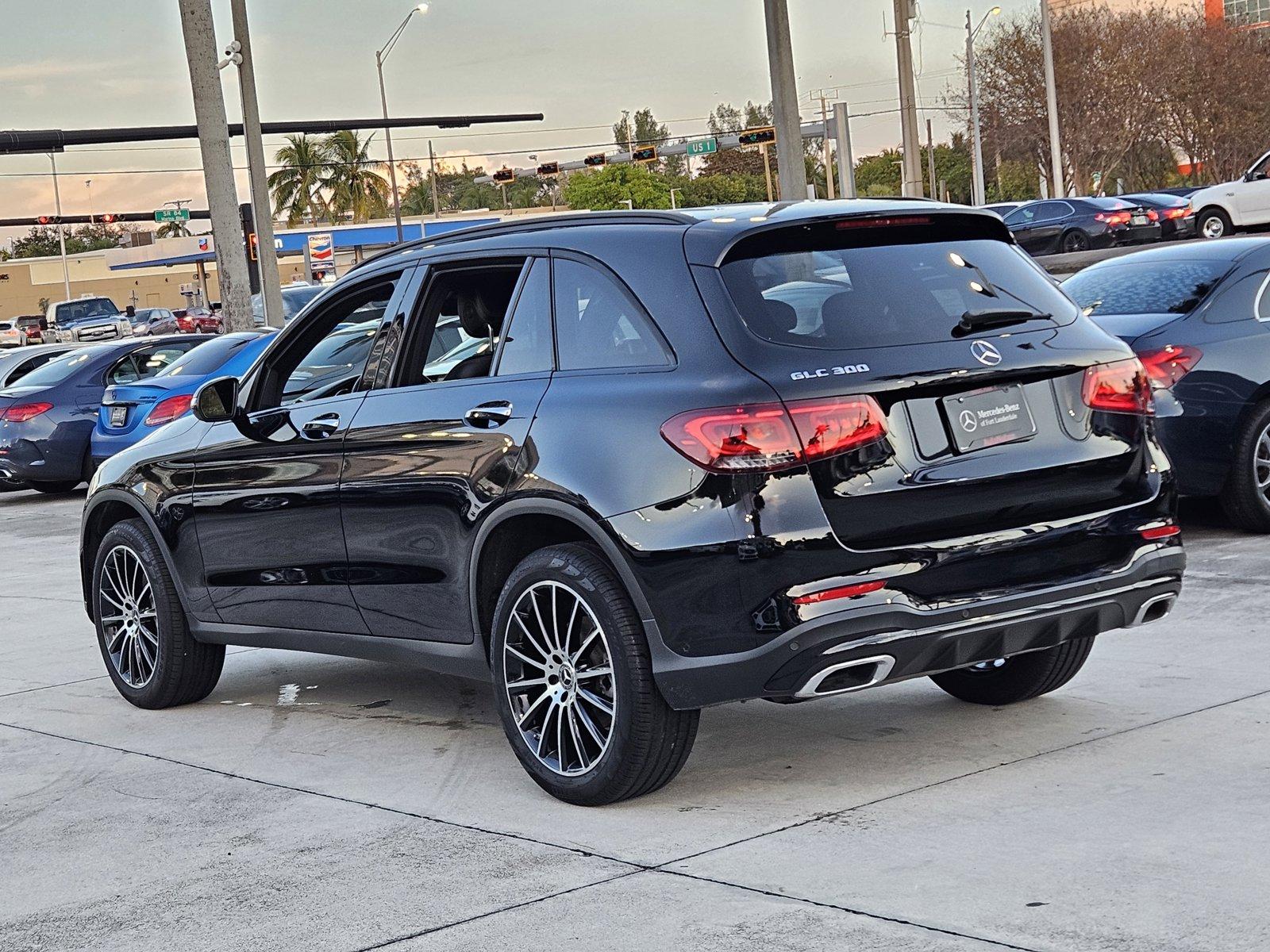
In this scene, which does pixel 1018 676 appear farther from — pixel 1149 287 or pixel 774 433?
pixel 1149 287

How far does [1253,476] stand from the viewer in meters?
9.45

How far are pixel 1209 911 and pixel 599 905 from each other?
1.46 m

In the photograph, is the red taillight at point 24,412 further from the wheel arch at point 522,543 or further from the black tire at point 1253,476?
the wheel arch at point 522,543

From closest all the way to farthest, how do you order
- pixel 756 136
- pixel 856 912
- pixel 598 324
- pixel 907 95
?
A: pixel 856 912, pixel 598 324, pixel 907 95, pixel 756 136

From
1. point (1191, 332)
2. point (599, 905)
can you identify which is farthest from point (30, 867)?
point (1191, 332)

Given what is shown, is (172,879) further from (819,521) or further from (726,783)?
(819,521)

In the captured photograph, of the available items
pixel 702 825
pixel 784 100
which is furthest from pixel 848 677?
pixel 784 100

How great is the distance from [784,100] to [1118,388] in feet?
45.8

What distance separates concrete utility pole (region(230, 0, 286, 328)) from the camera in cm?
2762

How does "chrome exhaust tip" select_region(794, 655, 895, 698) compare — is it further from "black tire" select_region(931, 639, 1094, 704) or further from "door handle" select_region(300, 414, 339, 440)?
"door handle" select_region(300, 414, 339, 440)

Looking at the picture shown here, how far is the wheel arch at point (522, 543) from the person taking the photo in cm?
493

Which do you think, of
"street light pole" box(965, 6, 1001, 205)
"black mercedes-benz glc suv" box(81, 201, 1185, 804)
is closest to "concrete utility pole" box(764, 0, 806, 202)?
"black mercedes-benz glc suv" box(81, 201, 1185, 804)

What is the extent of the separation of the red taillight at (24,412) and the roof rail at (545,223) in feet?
41.9

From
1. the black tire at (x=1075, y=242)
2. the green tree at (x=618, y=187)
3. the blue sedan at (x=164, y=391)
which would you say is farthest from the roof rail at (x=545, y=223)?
the green tree at (x=618, y=187)
